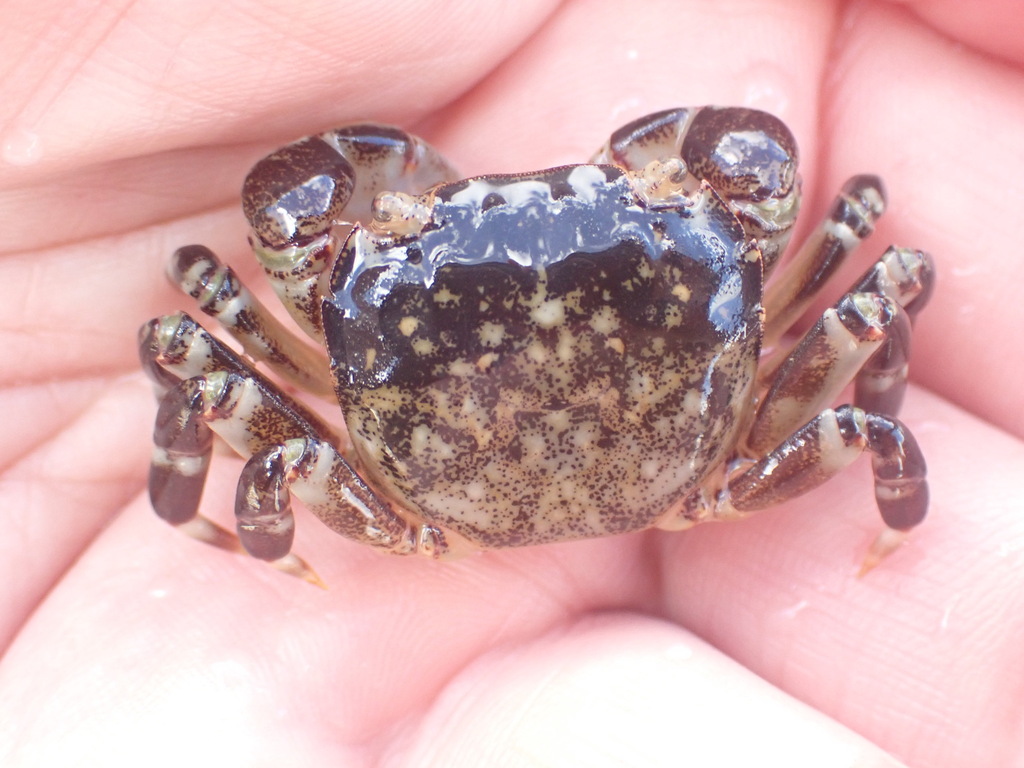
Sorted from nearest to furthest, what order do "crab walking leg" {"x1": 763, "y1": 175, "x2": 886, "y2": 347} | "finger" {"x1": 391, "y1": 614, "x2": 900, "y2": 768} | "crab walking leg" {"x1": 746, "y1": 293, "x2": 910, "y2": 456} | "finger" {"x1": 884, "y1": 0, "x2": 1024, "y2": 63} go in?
"finger" {"x1": 391, "y1": 614, "x2": 900, "y2": 768} → "crab walking leg" {"x1": 746, "y1": 293, "x2": 910, "y2": 456} → "crab walking leg" {"x1": 763, "y1": 175, "x2": 886, "y2": 347} → "finger" {"x1": 884, "y1": 0, "x2": 1024, "y2": 63}

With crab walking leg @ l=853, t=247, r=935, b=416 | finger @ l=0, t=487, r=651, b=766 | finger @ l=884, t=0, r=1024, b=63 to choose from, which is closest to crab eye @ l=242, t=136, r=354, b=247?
finger @ l=0, t=487, r=651, b=766

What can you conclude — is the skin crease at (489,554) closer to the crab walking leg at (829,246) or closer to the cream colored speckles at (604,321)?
the crab walking leg at (829,246)

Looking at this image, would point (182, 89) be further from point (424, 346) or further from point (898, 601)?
point (898, 601)

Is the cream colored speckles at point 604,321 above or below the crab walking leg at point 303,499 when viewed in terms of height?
above

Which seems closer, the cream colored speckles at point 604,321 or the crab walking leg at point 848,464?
the cream colored speckles at point 604,321

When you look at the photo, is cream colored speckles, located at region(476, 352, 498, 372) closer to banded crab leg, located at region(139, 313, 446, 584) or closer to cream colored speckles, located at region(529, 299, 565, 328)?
cream colored speckles, located at region(529, 299, 565, 328)

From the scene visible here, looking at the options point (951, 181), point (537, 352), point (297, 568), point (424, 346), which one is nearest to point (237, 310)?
point (424, 346)

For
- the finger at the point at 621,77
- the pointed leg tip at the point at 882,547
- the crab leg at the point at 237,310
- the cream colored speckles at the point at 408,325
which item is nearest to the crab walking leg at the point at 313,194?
the crab leg at the point at 237,310
